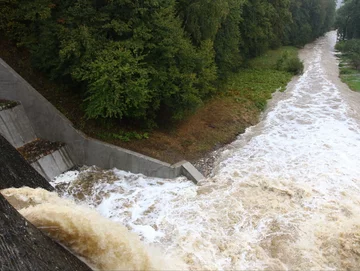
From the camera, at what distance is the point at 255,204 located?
9281 mm

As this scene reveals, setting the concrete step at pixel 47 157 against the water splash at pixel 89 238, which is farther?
the concrete step at pixel 47 157

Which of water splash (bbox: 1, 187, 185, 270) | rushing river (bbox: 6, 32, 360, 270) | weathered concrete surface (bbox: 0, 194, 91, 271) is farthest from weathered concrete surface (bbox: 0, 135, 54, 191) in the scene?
weathered concrete surface (bbox: 0, 194, 91, 271)

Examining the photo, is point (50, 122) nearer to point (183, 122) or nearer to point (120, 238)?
point (183, 122)

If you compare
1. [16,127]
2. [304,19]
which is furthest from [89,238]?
[304,19]

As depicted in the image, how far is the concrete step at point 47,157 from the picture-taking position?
34.2 ft

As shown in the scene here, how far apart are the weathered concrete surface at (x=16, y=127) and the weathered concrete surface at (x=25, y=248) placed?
6.02m

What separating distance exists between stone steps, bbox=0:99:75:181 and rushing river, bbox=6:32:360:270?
0.54m

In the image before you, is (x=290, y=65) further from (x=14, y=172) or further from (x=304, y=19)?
(x=14, y=172)

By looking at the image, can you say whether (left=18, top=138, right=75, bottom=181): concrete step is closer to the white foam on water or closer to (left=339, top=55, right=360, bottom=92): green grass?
the white foam on water

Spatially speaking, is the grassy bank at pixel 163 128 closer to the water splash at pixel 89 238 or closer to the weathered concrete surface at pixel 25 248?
the water splash at pixel 89 238

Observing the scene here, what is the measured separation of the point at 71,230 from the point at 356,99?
19.0 m

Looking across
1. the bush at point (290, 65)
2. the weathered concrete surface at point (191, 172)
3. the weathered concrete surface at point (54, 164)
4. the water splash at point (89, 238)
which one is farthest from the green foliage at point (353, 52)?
the water splash at point (89, 238)

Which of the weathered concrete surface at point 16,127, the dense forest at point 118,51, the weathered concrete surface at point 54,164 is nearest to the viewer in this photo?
the weathered concrete surface at point 54,164

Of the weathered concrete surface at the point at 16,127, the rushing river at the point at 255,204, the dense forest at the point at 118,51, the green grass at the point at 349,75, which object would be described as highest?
the dense forest at the point at 118,51
